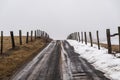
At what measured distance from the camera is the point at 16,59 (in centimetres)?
2616

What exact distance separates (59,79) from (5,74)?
14.9 ft

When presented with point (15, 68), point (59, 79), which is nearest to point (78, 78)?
point (59, 79)

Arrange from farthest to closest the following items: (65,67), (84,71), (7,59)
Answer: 1. (7,59)
2. (65,67)
3. (84,71)

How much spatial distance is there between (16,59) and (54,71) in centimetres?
783

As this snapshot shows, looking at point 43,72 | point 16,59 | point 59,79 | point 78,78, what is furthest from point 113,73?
point 16,59

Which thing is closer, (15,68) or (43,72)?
(43,72)

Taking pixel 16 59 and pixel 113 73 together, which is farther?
pixel 16 59

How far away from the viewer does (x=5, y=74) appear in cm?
1942

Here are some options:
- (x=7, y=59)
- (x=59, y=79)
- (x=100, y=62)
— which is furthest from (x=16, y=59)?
(x=59, y=79)

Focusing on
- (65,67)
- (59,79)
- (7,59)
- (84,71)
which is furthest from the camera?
(7,59)

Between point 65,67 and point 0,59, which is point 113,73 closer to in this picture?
point 65,67

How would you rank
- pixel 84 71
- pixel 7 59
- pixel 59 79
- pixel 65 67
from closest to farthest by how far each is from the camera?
pixel 59 79 < pixel 84 71 < pixel 65 67 < pixel 7 59

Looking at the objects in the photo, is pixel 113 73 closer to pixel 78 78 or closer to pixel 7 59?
pixel 78 78

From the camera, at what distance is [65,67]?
2039cm
